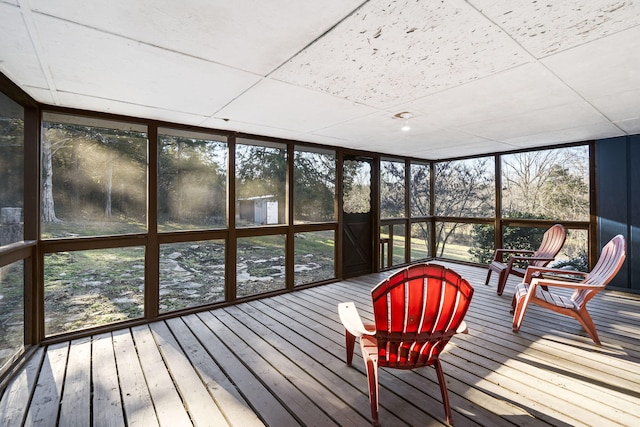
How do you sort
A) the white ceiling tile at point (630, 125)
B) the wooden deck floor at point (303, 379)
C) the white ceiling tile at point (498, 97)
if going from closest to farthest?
the wooden deck floor at point (303, 379)
the white ceiling tile at point (498, 97)
the white ceiling tile at point (630, 125)

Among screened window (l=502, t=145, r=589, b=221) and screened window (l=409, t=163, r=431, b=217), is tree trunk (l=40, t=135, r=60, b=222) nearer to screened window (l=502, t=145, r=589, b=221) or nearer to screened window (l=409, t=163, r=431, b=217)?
screened window (l=409, t=163, r=431, b=217)

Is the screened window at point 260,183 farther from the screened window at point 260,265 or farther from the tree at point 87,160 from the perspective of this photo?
the tree at point 87,160

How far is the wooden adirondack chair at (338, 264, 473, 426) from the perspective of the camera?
171 centimetres

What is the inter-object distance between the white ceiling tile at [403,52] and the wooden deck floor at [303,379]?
89.6 inches

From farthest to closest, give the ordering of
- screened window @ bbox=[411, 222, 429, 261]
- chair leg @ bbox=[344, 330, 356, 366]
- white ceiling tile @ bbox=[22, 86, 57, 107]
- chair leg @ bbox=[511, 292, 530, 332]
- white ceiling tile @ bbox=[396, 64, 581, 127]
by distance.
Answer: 1. screened window @ bbox=[411, 222, 429, 261]
2. chair leg @ bbox=[511, 292, 530, 332]
3. white ceiling tile @ bbox=[22, 86, 57, 107]
4. chair leg @ bbox=[344, 330, 356, 366]
5. white ceiling tile @ bbox=[396, 64, 581, 127]

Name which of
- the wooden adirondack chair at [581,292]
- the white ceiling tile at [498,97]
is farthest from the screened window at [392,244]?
the white ceiling tile at [498,97]

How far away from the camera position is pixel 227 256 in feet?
13.2

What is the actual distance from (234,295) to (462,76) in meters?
3.58

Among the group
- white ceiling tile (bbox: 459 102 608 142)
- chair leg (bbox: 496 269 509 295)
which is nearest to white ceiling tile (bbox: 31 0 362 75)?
white ceiling tile (bbox: 459 102 608 142)

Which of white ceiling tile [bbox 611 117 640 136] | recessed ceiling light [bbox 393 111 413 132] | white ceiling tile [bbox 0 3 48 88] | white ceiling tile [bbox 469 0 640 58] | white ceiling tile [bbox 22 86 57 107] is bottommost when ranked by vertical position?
white ceiling tile [bbox 469 0 640 58]

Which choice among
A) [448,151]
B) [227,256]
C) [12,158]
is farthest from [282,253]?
[448,151]

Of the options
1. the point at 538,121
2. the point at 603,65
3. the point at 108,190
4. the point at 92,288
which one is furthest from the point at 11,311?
the point at 538,121

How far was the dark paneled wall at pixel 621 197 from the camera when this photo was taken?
4.31 meters

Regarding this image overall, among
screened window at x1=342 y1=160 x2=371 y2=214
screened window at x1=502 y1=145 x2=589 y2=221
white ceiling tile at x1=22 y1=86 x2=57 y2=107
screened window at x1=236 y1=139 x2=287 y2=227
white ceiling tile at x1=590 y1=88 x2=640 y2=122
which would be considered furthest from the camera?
screened window at x1=342 y1=160 x2=371 y2=214
